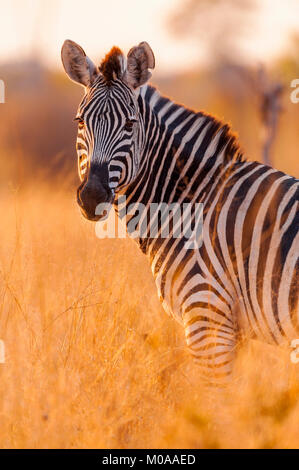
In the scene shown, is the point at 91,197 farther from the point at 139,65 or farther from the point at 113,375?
the point at 113,375

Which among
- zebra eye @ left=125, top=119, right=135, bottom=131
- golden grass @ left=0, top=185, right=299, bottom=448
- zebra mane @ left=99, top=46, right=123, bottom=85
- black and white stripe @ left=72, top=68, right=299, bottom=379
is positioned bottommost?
golden grass @ left=0, top=185, right=299, bottom=448

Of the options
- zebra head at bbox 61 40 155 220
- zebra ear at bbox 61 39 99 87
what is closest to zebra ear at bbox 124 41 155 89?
zebra head at bbox 61 40 155 220

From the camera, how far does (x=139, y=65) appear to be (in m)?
4.30

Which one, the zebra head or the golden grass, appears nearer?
the golden grass

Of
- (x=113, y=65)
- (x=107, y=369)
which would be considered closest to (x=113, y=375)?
(x=107, y=369)

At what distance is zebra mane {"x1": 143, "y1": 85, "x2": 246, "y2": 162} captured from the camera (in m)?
4.37

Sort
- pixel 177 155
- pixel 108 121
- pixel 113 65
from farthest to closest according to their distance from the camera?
pixel 177 155
pixel 113 65
pixel 108 121

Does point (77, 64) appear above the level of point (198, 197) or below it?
above

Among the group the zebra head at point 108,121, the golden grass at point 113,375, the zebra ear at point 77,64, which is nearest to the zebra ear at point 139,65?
the zebra head at point 108,121

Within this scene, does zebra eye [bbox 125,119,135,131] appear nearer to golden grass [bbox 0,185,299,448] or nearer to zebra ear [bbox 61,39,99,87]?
zebra ear [bbox 61,39,99,87]

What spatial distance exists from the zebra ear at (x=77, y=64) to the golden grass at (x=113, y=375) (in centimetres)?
127

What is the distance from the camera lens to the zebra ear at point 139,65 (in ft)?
14.0

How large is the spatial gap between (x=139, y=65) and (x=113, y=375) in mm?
2054

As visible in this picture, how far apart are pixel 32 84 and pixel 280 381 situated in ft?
133
